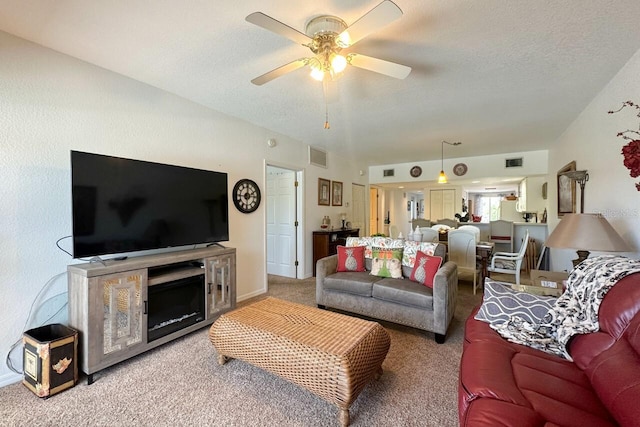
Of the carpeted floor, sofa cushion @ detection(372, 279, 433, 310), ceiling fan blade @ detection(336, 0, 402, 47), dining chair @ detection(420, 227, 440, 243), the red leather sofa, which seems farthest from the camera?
dining chair @ detection(420, 227, 440, 243)

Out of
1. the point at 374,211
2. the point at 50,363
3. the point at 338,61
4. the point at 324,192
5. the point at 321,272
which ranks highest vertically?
the point at 338,61

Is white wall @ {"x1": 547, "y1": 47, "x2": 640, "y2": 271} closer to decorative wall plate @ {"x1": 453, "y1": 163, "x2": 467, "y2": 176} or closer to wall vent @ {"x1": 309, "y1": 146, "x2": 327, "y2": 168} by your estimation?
decorative wall plate @ {"x1": 453, "y1": 163, "x2": 467, "y2": 176}

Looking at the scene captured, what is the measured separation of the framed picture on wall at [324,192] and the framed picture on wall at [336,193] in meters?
0.14

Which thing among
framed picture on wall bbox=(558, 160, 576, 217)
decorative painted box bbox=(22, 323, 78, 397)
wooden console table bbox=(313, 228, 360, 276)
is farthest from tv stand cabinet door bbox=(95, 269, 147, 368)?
framed picture on wall bbox=(558, 160, 576, 217)

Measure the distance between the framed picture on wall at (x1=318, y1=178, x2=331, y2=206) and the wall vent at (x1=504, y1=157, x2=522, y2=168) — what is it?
3494 mm

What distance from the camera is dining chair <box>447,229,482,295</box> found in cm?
403

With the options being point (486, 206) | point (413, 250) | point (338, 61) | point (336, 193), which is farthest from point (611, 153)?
point (486, 206)

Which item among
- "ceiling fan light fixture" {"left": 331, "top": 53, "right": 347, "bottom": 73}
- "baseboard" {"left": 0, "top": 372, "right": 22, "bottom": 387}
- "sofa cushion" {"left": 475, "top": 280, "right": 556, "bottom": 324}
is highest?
"ceiling fan light fixture" {"left": 331, "top": 53, "right": 347, "bottom": 73}

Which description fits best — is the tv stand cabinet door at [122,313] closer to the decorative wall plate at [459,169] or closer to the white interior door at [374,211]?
the decorative wall plate at [459,169]

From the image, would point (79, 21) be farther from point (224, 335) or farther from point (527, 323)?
point (527, 323)

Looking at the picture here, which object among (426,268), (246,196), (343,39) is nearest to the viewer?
(343,39)

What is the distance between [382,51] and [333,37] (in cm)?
54

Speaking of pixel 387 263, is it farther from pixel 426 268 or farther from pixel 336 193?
pixel 336 193

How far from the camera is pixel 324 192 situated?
5.45 metres
